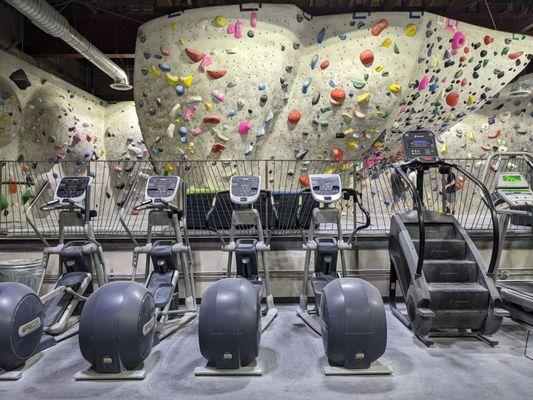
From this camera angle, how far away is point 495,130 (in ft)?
37.0

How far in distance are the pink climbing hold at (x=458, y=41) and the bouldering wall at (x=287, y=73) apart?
19mm

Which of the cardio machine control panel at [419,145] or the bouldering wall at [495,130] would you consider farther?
the bouldering wall at [495,130]

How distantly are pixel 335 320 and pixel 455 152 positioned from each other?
10.2 metres

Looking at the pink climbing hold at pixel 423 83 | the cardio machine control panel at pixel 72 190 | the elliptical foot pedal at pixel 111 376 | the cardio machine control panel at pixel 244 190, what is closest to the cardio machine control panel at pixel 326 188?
the cardio machine control panel at pixel 244 190

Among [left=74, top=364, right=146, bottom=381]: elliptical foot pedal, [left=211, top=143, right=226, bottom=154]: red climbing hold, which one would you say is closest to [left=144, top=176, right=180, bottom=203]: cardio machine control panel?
[left=74, top=364, right=146, bottom=381]: elliptical foot pedal

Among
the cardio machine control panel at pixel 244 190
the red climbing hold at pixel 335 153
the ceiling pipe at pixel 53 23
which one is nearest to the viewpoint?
the cardio machine control panel at pixel 244 190

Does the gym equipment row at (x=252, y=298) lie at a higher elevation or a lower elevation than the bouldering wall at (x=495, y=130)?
lower

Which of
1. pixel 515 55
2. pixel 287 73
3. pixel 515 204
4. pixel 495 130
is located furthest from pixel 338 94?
pixel 495 130

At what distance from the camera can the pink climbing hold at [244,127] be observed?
285 inches

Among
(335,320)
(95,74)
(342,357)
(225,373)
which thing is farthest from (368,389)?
(95,74)

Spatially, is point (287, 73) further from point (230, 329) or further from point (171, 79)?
point (230, 329)

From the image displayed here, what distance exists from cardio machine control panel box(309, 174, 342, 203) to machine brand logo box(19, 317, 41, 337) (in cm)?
260

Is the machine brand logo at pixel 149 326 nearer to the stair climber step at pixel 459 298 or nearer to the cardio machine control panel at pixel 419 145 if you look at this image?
the stair climber step at pixel 459 298

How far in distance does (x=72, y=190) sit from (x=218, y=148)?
339 cm
